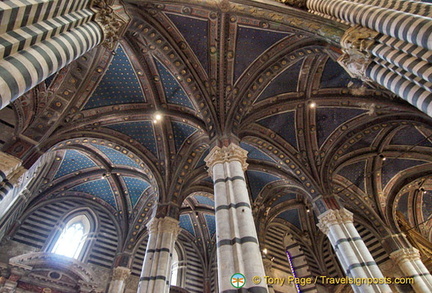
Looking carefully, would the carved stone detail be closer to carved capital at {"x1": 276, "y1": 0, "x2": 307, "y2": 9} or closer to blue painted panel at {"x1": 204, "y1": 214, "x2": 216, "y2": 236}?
carved capital at {"x1": 276, "y1": 0, "x2": 307, "y2": 9}

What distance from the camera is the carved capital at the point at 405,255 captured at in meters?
10.8

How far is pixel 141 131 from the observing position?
10672 mm

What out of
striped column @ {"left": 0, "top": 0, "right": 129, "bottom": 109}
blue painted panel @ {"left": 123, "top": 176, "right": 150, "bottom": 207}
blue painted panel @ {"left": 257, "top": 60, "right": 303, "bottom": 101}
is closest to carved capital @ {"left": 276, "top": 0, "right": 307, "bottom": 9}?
blue painted panel @ {"left": 257, "top": 60, "right": 303, "bottom": 101}

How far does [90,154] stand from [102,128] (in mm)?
2019

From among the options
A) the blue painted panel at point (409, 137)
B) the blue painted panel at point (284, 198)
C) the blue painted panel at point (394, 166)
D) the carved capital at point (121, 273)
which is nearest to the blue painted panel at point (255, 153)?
the blue painted panel at point (284, 198)

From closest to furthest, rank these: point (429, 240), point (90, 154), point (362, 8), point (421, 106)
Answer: point (421, 106)
point (362, 8)
point (90, 154)
point (429, 240)

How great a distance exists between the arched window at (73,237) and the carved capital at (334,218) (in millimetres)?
10707

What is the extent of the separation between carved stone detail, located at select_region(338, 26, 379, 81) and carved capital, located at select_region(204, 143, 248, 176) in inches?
138

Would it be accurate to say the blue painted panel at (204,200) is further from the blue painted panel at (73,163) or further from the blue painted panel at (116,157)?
the blue painted panel at (73,163)

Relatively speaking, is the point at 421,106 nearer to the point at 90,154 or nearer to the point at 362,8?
the point at 362,8

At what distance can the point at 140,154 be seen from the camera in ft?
35.4

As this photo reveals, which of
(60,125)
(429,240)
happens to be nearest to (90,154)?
(60,125)

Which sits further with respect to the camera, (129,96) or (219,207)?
(129,96)

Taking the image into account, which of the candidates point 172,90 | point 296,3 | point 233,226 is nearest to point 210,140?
point 172,90
